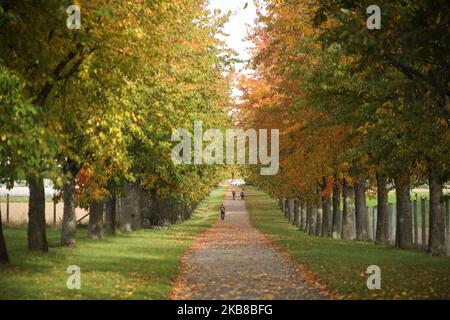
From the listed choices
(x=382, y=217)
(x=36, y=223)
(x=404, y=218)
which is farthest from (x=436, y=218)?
(x=36, y=223)

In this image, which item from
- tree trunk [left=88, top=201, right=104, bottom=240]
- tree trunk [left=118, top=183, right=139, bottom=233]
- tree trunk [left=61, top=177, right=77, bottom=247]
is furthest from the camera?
tree trunk [left=118, top=183, right=139, bottom=233]

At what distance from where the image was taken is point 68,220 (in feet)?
87.0

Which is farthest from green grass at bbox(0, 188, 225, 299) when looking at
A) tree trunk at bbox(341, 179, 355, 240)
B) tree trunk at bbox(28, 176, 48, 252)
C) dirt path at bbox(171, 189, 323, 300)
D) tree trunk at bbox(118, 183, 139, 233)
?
tree trunk at bbox(341, 179, 355, 240)

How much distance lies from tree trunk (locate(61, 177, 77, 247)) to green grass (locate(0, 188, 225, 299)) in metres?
0.44

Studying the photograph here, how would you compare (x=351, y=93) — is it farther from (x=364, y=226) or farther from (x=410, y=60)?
(x=364, y=226)

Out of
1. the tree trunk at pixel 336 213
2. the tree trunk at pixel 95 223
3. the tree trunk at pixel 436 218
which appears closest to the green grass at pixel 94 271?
the tree trunk at pixel 95 223

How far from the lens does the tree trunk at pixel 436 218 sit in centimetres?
2458

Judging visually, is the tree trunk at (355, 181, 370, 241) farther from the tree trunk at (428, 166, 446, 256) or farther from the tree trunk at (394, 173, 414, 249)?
the tree trunk at (428, 166, 446, 256)

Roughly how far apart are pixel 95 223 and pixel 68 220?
5.19 m

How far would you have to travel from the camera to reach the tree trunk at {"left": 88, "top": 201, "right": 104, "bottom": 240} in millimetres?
31578

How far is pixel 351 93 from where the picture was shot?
69.1 feet

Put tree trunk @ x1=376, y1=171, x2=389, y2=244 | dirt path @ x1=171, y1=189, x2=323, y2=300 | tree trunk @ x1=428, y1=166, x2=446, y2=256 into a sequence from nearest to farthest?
dirt path @ x1=171, y1=189, x2=323, y2=300 < tree trunk @ x1=428, y1=166, x2=446, y2=256 < tree trunk @ x1=376, y1=171, x2=389, y2=244
